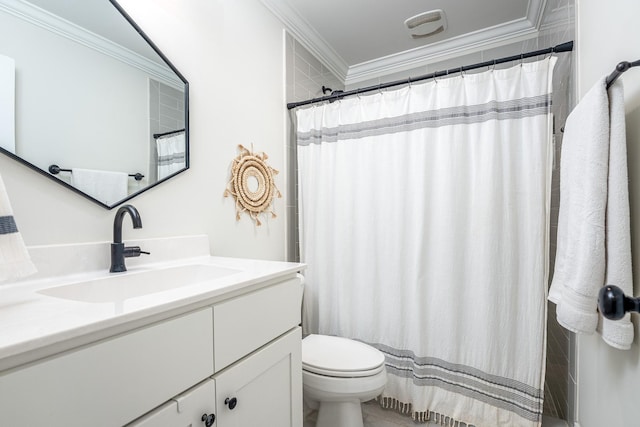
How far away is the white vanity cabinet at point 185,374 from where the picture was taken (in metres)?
0.49

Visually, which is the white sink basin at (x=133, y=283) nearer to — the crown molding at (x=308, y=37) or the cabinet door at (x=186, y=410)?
the cabinet door at (x=186, y=410)

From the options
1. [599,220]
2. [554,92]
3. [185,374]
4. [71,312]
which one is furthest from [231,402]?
[554,92]

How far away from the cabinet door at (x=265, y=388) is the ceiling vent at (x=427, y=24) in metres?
2.13

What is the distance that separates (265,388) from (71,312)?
596 mm

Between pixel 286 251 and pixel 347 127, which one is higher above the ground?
pixel 347 127

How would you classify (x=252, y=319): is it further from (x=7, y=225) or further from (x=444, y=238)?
(x=444, y=238)

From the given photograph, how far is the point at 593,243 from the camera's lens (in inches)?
29.8

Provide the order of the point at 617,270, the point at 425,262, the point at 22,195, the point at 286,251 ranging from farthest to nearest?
the point at 286,251 < the point at 425,262 < the point at 22,195 < the point at 617,270

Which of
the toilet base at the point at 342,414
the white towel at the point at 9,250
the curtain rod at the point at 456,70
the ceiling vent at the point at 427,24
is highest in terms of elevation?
the ceiling vent at the point at 427,24

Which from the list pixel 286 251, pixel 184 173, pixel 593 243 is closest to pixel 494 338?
pixel 593 243

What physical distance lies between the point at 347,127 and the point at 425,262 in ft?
2.94

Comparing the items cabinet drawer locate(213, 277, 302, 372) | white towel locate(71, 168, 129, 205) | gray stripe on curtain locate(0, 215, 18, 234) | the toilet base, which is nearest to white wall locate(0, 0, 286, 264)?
white towel locate(71, 168, 129, 205)

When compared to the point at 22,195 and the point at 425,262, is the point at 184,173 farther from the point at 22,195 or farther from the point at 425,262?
the point at 425,262

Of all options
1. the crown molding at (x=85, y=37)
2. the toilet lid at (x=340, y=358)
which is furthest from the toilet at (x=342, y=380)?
the crown molding at (x=85, y=37)
